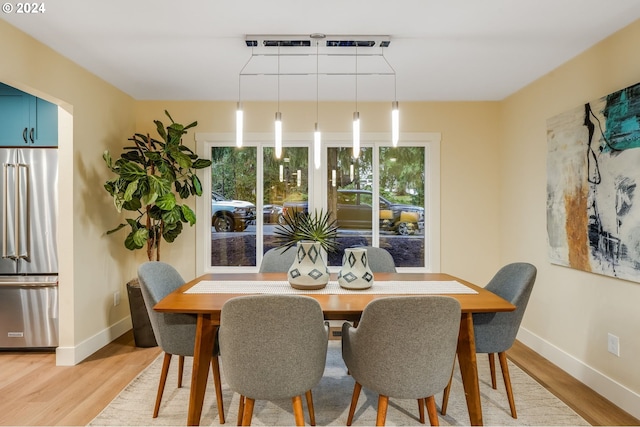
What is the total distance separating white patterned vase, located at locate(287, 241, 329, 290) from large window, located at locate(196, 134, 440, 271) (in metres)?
1.72

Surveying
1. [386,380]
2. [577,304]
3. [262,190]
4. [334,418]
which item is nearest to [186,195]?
[262,190]

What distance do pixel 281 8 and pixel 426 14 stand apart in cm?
86

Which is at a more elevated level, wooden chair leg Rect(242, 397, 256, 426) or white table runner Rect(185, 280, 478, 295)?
white table runner Rect(185, 280, 478, 295)

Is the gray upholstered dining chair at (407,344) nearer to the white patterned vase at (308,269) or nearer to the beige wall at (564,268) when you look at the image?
the white patterned vase at (308,269)

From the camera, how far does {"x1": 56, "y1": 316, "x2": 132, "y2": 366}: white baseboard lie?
2.95 metres

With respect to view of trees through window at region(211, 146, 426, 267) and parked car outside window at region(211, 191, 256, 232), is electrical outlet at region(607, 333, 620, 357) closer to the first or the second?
view of trees through window at region(211, 146, 426, 267)

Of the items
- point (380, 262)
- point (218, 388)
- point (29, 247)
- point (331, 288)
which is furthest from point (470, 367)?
point (29, 247)

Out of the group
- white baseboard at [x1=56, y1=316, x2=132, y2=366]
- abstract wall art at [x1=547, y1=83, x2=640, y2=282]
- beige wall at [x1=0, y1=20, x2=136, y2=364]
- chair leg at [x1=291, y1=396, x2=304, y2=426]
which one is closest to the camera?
chair leg at [x1=291, y1=396, x2=304, y2=426]

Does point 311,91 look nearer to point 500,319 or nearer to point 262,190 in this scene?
point 262,190

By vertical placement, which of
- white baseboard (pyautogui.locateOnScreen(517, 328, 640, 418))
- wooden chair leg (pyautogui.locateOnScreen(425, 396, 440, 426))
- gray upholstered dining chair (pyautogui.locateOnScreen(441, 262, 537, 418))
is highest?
gray upholstered dining chair (pyautogui.locateOnScreen(441, 262, 537, 418))

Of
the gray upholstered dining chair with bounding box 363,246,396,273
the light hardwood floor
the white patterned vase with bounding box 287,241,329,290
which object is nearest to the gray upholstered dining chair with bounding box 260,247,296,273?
the gray upholstered dining chair with bounding box 363,246,396,273

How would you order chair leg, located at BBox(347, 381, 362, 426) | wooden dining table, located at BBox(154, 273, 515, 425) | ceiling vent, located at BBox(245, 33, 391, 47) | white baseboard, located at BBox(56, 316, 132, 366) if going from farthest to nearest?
white baseboard, located at BBox(56, 316, 132, 366)
ceiling vent, located at BBox(245, 33, 391, 47)
chair leg, located at BBox(347, 381, 362, 426)
wooden dining table, located at BBox(154, 273, 515, 425)

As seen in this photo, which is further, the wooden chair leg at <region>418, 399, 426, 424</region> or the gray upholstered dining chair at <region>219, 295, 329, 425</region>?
the wooden chair leg at <region>418, 399, 426, 424</region>

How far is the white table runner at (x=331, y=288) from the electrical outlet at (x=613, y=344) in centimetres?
Result: 101
